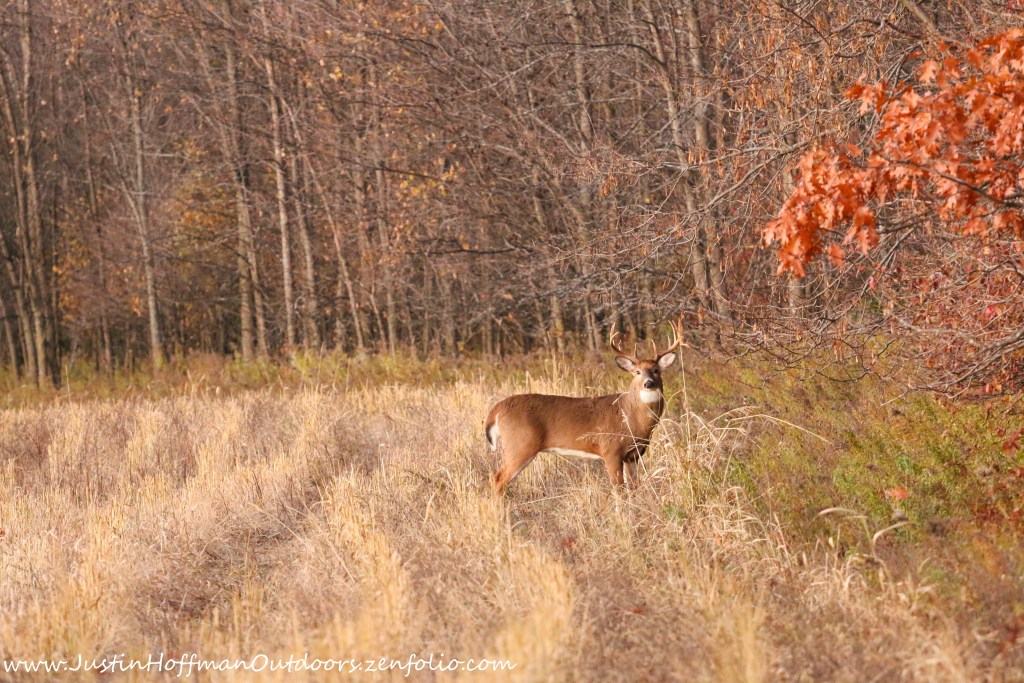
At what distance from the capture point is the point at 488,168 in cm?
1692

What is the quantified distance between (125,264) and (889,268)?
1820cm

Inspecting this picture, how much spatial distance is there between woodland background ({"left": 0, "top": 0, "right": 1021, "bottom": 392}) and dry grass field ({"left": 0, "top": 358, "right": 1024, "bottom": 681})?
4.83 feet

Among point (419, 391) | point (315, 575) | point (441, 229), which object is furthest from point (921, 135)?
point (441, 229)

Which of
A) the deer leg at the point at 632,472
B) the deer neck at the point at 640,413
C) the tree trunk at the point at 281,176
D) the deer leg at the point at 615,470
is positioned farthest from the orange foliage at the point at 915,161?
the tree trunk at the point at 281,176

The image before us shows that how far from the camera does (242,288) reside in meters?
22.9

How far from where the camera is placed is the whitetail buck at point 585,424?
25.6 feet

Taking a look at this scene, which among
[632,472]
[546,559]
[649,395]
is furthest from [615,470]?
[546,559]

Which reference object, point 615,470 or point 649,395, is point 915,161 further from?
point 615,470

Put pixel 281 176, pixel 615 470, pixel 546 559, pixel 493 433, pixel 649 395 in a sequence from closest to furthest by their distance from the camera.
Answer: pixel 546 559 → pixel 649 395 → pixel 615 470 → pixel 493 433 → pixel 281 176

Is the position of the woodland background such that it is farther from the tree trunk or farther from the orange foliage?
the orange foliage

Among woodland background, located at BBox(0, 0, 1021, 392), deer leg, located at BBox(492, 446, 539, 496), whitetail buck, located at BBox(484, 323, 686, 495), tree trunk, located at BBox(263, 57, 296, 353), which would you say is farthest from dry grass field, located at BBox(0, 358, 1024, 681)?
tree trunk, located at BBox(263, 57, 296, 353)

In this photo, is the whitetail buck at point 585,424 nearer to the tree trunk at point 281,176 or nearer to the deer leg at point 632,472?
the deer leg at point 632,472

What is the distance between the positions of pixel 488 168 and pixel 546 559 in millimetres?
11408

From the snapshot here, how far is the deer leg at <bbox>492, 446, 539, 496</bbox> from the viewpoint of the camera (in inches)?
307
